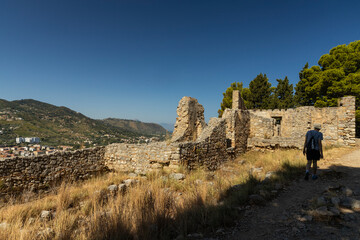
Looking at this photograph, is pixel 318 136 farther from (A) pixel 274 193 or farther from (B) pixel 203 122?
(B) pixel 203 122

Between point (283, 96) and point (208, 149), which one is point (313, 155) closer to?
point (208, 149)

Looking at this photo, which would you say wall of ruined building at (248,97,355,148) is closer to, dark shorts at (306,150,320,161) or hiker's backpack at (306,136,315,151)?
hiker's backpack at (306,136,315,151)

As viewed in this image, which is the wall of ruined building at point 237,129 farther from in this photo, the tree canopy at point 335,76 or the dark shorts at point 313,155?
the tree canopy at point 335,76

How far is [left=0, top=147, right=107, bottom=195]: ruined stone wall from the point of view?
6.50 m

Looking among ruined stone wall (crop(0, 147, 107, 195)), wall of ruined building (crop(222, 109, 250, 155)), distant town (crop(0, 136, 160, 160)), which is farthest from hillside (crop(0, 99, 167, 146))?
wall of ruined building (crop(222, 109, 250, 155))

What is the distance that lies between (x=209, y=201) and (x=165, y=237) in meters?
1.59

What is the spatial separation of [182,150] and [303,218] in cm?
483

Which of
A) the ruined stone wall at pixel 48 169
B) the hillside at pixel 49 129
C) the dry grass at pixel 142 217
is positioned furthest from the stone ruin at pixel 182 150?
the hillside at pixel 49 129

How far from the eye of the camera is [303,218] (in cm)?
303

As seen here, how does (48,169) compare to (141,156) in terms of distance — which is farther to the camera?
(141,156)

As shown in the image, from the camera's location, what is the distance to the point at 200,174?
7.09 m

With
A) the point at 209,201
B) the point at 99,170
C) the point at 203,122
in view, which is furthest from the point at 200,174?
the point at 203,122

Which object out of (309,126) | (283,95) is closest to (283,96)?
(283,95)

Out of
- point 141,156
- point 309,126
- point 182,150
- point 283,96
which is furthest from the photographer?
point 283,96
